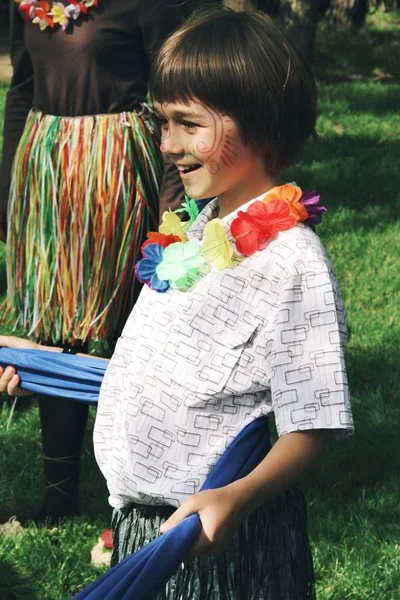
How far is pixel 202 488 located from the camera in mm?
1752

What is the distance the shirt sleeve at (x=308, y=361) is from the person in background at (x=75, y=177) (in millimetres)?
1214

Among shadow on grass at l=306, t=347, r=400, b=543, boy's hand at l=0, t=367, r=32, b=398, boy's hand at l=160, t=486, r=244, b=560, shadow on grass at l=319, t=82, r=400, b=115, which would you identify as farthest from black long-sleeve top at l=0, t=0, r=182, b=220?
shadow on grass at l=319, t=82, r=400, b=115

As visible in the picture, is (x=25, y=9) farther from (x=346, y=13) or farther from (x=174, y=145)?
(x=346, y=13)

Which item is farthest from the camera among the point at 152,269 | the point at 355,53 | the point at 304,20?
the point at 355,53

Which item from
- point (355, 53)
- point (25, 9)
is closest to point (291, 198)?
point (25, 9)

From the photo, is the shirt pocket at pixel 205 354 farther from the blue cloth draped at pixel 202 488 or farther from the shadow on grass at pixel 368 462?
the shadow on grass at pixel 368 462

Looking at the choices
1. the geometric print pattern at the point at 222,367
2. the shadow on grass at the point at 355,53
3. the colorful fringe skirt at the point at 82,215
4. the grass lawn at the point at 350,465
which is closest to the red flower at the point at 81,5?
the colorful fringe skirt at the point at 82,215

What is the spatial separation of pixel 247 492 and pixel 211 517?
87 millimetres

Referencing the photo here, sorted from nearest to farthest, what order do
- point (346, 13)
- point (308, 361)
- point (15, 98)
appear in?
point (308, 361)
point (15, 98)
point (346, 13)

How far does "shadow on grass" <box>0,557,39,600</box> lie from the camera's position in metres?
3.09

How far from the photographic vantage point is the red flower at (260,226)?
1801 millimetres

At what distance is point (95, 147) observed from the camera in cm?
307

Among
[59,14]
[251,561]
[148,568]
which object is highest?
[59,14]

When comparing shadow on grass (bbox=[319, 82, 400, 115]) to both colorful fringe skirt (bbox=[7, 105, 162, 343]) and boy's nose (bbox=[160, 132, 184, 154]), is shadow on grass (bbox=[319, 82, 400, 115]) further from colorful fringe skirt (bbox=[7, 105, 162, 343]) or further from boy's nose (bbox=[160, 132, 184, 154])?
boy's nose (bbox=[160, 132, 184, 154])
